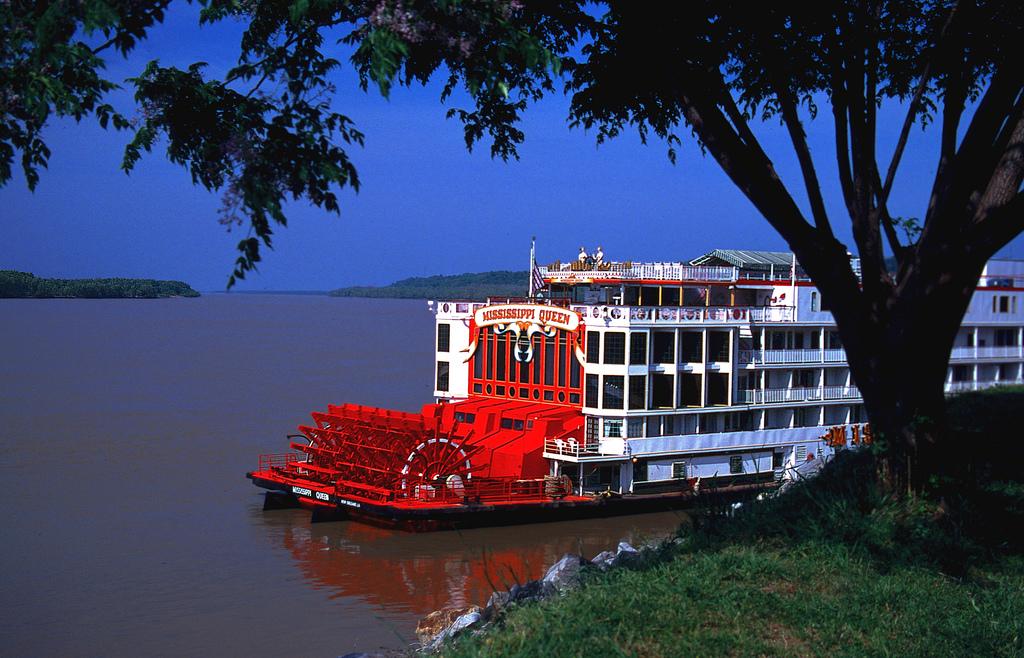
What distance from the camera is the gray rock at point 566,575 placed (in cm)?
907

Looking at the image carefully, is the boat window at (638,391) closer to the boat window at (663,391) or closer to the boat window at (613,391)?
the boat window at (613,391)

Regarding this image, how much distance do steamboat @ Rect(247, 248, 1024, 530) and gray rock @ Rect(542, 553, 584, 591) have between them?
39.4ft

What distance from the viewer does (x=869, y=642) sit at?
7.19 meters

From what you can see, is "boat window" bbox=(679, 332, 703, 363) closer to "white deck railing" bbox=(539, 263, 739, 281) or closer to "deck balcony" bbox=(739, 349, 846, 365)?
"deck balcony" bbox=(739, 349, 846, 365)

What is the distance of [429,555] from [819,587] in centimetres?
1449

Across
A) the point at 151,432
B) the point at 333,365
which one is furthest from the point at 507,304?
the point at 333,365

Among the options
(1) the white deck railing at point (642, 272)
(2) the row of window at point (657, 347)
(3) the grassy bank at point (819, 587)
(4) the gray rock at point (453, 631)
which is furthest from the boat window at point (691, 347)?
(3) the grassy bank at point (819, 587)

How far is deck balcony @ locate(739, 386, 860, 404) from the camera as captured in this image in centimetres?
2784

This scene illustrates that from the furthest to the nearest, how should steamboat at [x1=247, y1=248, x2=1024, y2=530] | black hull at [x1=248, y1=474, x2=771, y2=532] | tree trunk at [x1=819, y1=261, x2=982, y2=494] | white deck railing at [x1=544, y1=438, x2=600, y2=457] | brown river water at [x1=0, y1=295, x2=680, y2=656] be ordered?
white deck railing at [x1=544, y1=438, x2=600, y2=457] < steamboat at [x1=247, y1=248, x2=1024, y2=530] < black hull at [x1=248, y1=474, x2=771, y2=532] < brown river water at [x1=0, y1=295, x2=680, y2=656] < tree trunk at [x1=819, y1=261, x2=982, y2=494]

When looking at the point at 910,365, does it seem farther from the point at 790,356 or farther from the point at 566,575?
the point at 790,356

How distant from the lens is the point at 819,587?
312 inches

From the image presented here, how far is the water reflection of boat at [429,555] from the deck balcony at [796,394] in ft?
13.5

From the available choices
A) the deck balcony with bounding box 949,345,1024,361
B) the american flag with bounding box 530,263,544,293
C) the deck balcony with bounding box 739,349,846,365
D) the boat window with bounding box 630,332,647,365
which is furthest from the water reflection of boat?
the deck balcony with bounding box 949,345,1024,361

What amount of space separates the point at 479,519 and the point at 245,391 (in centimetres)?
3021
